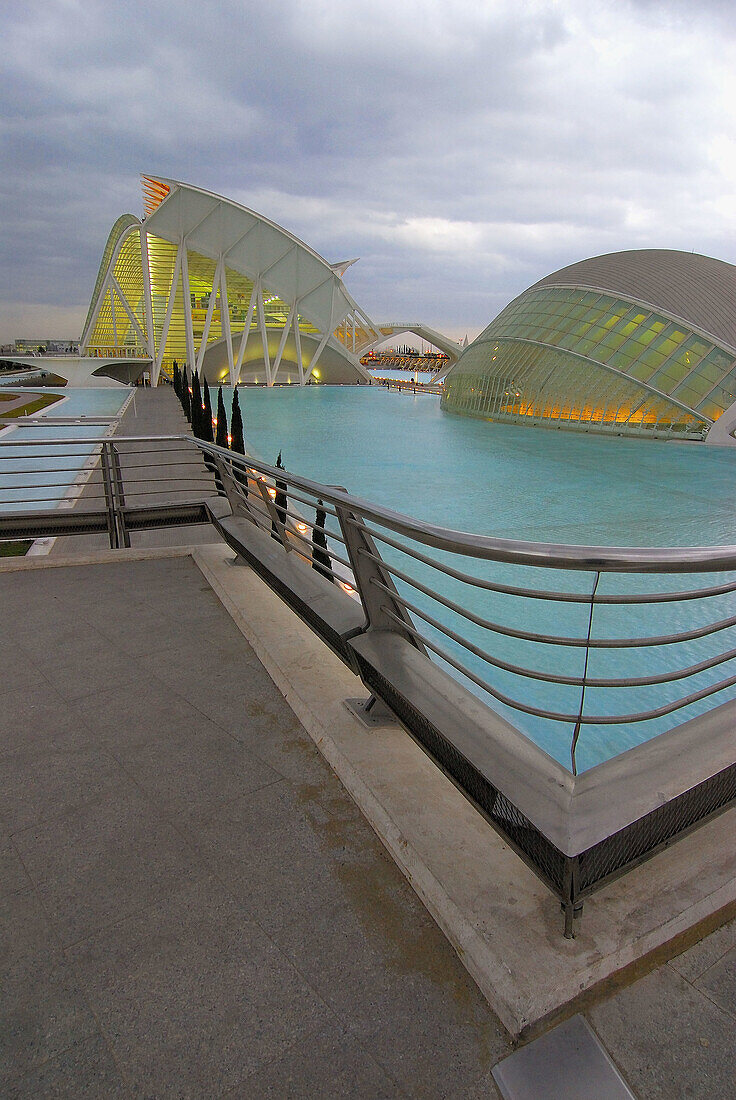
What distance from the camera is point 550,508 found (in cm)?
1078

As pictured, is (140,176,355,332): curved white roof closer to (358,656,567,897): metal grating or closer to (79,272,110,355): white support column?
(79,272,110,355): white support column

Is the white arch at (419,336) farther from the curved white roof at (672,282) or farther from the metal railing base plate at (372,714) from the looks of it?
the metal railing base plate at (372,714)

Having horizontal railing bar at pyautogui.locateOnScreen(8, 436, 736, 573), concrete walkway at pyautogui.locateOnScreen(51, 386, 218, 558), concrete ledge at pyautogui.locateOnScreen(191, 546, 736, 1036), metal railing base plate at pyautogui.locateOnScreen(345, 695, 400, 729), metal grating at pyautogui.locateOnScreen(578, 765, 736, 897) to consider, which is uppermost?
horizontal railing bar at pyautogui.locateOnScreen(8, 436, 736, 573)

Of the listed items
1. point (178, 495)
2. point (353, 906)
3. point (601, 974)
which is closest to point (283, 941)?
point (353, 906)

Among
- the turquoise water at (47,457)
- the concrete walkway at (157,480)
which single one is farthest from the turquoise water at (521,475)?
the turquoise water at (47,457)

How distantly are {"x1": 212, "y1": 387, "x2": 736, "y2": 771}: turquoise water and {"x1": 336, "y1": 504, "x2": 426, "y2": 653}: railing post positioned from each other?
1631mm

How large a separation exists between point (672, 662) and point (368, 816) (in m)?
4.38

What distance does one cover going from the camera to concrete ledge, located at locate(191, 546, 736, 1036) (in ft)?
4.20

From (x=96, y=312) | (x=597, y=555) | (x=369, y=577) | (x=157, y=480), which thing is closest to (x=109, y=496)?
(x=157, y=480)

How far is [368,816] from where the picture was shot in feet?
5.88

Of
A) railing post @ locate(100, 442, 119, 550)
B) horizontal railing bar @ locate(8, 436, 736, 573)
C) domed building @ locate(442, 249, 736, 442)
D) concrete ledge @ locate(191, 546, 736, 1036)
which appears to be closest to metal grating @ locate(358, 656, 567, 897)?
concrete ledge @ locate(191, 546, 736, 1036)

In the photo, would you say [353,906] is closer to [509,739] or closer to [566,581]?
[509,739]

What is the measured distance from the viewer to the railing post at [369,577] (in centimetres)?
198

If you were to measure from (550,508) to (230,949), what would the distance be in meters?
10.1
